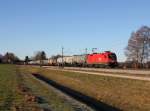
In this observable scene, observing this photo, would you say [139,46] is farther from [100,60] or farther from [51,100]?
[51,100]

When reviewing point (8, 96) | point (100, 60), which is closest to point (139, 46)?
point (100, 60)

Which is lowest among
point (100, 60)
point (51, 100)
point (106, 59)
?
point (51, 100)

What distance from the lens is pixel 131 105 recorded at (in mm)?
23609

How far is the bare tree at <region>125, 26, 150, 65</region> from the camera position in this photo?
4673 inches

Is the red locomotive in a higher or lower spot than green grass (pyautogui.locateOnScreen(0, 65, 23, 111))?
higher

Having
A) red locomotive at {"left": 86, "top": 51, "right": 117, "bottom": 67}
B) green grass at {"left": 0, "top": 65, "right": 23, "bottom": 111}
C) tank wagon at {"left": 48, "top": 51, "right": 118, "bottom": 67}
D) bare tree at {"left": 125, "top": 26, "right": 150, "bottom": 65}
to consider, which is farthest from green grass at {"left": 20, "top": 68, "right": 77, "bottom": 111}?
bare tree at {"left": 125, "top": 26, "right": 150, "bottom": 65}

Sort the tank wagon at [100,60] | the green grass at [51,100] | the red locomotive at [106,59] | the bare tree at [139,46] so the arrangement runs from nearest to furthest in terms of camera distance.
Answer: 1. the green grass at [51,100]
2. the red locomotive at [106,59]
3. the tank wagon at [100,60]
4. the bare tree at [139,46]

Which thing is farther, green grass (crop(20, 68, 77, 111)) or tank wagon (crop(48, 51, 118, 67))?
tank wagon (crop(48, 51, 118, 67))

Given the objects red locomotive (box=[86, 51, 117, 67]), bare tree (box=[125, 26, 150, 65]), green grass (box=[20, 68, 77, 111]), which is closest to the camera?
green grass (box=[20, 68, 77, 111])

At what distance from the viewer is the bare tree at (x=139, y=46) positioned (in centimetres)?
11869

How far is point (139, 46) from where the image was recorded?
121062 mm

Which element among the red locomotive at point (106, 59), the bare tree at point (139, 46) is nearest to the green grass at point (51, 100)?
the red locomotive at point (106, 59)

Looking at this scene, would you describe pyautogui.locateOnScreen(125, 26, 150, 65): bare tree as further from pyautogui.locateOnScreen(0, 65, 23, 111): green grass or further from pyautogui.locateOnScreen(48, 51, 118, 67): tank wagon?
pyautogui.locateOnScreen(0, 65, 23, 111): green grass

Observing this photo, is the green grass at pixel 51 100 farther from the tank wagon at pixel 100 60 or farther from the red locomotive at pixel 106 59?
the tank wagon at pixel 100 60
